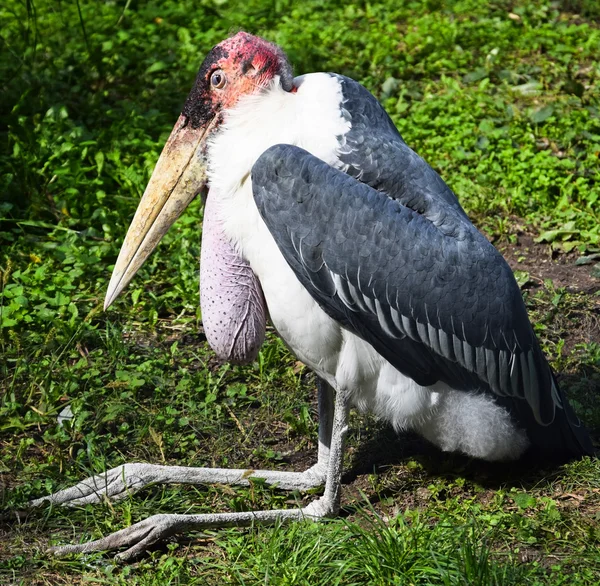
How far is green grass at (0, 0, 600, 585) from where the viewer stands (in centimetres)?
332

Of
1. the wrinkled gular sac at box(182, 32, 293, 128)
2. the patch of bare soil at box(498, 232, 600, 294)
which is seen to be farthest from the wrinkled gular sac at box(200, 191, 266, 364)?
the patch of bare soil at box(498, 232, 600, 294)

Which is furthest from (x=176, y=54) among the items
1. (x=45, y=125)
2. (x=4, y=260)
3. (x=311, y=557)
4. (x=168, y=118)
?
(x=311, y=557)

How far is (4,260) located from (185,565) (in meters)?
2.28

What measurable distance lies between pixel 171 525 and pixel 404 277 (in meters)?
1.23

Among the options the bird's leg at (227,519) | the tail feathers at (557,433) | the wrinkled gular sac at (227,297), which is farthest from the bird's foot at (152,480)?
the tail feathers at (557,433)

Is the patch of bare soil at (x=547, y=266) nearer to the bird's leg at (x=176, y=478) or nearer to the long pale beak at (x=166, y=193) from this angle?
the bird's leg at (x=176, y=478)

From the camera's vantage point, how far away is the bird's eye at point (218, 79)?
3484 mm

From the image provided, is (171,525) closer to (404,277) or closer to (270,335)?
(404,277)

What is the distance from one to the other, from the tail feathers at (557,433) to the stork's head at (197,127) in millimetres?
1510

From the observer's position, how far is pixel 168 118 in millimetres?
6246

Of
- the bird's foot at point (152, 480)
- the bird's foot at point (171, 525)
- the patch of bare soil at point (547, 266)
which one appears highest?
the patch of bare soil at point (547, 266)

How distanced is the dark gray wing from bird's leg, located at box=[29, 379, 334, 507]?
0.60 m

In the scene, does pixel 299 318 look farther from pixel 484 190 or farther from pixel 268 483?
pixel 484 190

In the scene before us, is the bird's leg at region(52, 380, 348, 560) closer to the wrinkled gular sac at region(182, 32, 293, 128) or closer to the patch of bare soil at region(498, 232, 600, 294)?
the wrinkled gular sac at region(182, 32, 293, 128)
